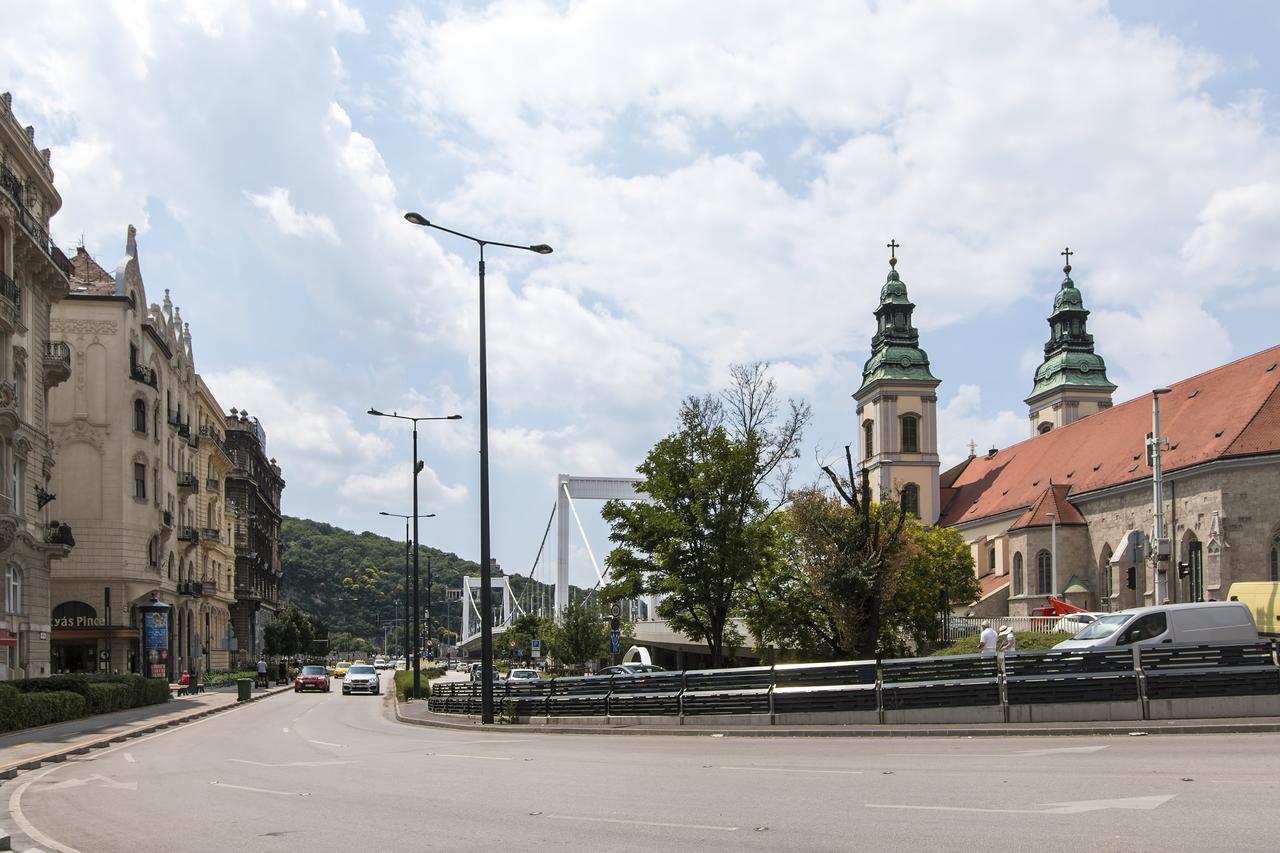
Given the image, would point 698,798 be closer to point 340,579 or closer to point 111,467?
point 111,467

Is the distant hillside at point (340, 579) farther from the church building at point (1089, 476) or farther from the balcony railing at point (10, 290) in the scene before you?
the balcony railing at point (10, 290)

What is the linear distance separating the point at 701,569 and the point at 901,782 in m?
23.7

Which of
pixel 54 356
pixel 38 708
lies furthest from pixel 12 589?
pixel 38 708

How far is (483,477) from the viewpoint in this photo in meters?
27.6

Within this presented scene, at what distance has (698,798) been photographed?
12016 mm

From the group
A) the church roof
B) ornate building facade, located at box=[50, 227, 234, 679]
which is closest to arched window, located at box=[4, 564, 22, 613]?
ornate building facade, located at box=[50, 227, 234, 679]

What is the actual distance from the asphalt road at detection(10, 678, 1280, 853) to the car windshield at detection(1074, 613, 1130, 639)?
27.7ft

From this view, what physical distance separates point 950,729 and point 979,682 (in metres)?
1.26

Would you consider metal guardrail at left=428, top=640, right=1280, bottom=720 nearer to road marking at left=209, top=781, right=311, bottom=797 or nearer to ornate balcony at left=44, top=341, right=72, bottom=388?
road marking at left=209, top=781, right=311, bottom=797

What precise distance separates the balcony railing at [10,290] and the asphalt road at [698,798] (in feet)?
70.4

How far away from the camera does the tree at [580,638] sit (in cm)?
7425

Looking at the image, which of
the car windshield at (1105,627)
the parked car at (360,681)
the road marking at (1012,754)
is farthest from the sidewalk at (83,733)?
the car windshield at (1105,627)

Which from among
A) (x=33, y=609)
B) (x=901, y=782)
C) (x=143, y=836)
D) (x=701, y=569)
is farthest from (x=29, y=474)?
(x=901, y=782)

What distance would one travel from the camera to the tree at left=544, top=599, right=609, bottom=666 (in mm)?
74250
